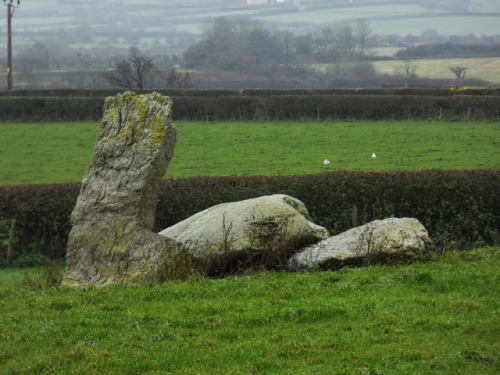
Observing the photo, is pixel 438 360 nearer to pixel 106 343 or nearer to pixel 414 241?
pixel 106 343

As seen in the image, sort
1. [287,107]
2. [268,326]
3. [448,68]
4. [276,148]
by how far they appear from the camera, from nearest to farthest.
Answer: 1. [268,326]
2. [276,148]
3. [287,107]
4. [448,68]

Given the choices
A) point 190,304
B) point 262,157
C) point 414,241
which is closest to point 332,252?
point 414,241

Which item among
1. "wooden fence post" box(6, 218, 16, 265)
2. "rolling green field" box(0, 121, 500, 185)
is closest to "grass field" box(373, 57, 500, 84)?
"rolling green field" box(0, 121, 500, 185)

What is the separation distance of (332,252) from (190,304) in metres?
3.18

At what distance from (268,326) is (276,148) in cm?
2527

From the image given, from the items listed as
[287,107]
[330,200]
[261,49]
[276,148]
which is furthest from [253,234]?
[261,49]

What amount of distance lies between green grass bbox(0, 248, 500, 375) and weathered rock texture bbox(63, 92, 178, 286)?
0.87 meters

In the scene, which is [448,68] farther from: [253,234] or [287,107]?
[253,234]

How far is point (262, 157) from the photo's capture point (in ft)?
98.4

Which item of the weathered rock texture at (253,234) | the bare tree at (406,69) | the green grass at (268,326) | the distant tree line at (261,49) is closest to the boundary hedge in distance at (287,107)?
the weathered rock texture at (253,234)

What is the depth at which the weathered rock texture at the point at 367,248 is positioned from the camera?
34.4ft

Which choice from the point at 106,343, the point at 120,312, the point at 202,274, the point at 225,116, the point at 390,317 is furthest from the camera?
the point at 225,116

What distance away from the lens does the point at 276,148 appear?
32281mm

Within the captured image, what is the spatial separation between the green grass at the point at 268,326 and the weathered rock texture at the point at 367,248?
689mm
